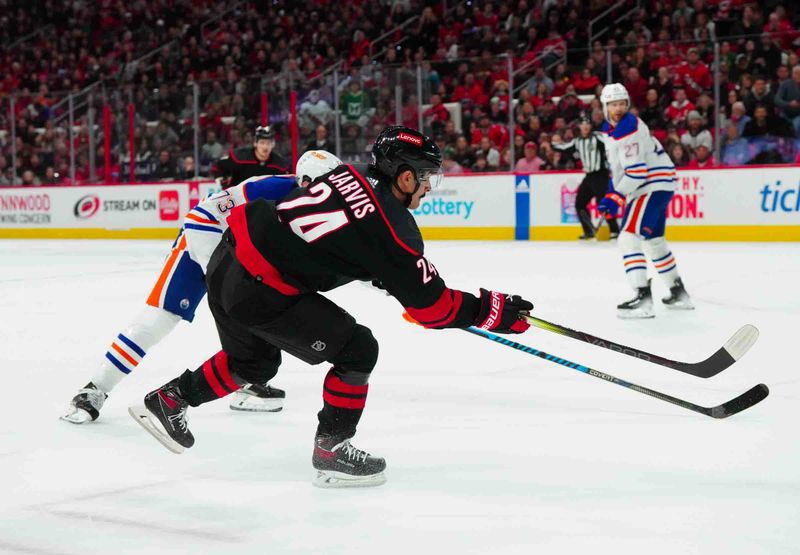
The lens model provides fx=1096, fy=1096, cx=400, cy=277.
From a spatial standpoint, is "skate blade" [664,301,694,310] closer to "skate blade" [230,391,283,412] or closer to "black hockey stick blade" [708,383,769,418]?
"black hockey stick blade" [708,383,769,418]

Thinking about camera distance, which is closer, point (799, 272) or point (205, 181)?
point (799, 272)

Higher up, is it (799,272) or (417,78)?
(417,78)

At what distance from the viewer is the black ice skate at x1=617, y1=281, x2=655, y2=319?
20.2 feet

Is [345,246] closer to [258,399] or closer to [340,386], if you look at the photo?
[340,386]

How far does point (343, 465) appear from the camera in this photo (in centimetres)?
293

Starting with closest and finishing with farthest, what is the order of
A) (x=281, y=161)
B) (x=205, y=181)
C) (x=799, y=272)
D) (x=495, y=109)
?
1. (x=281, y=161)
2. (x=799, y=272)
3. (x=495, y=109)
4. (x=205, y=181)

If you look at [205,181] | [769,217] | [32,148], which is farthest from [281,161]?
[32,148]

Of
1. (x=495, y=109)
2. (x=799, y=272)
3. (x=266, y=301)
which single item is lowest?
(x=799, y=272)

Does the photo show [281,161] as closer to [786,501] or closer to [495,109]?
[786,501]

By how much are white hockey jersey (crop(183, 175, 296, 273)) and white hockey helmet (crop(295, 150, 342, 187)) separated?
4cm

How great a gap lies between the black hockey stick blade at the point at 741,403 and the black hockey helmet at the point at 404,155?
1317mm

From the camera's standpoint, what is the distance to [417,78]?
12531 millimetres

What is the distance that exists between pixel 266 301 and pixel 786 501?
1390 millimetres

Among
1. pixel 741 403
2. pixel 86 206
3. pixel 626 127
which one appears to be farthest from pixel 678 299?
pixel 86 206
